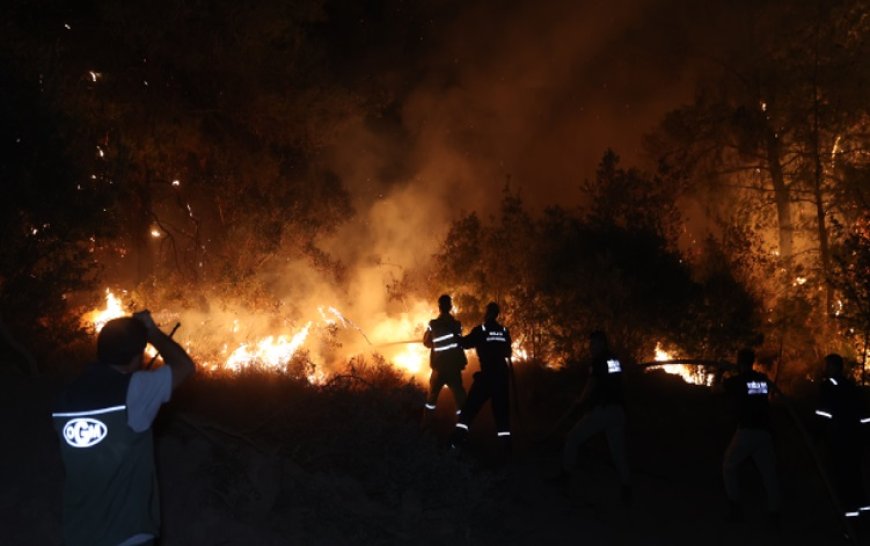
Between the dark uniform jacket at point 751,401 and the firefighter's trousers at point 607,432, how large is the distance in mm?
1281

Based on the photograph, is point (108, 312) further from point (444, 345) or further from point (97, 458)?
point (97, 458)

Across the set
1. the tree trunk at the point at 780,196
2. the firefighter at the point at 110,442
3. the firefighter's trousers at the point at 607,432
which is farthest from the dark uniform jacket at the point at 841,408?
the tree trunk at the point at 780,196

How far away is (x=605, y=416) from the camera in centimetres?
821

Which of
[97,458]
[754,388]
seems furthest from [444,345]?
[97,458]

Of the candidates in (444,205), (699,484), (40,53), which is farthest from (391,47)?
(699,484)

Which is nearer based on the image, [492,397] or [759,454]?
[759,454]

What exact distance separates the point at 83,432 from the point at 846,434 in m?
8.18

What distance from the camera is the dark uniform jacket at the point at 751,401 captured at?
26.9 ft

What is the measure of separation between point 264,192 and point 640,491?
10294 millimetres

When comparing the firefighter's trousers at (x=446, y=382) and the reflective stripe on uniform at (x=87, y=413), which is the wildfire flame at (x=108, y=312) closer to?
the firefighter's trousers at (x=446, y=382)

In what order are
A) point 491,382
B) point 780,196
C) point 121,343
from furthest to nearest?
point 780,196 < point 491,382 < point 121,343

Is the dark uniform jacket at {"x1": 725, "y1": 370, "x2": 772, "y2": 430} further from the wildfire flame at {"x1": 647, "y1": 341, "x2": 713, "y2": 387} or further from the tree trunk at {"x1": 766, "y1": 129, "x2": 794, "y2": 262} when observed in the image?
the tree trunk at {"x1": 766, "y1": 129, "x2": 794, "y2": 262}

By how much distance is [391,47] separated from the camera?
21.8 m

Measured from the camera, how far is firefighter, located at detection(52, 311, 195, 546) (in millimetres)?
3598
